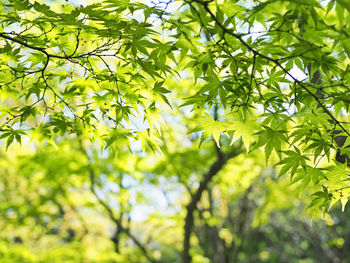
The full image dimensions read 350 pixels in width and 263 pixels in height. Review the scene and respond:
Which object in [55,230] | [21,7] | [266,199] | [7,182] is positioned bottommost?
[266,199]

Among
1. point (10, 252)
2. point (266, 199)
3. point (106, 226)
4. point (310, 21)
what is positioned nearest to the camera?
point (310, 21)

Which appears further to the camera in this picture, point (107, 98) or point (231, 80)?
point (107, 98)

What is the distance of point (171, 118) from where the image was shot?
17.5ft

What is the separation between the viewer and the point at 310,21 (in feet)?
3.86

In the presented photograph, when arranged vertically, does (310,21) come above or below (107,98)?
below

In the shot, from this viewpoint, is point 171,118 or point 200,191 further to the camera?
point 171,118

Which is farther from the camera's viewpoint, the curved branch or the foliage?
the curved branch

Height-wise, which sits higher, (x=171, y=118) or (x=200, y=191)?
(x=171, y=118)

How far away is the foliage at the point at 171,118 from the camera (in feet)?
4.43

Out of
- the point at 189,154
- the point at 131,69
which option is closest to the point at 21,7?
the point at 131,69

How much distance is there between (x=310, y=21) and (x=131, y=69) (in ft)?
2.96

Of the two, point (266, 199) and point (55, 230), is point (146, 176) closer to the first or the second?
point (266, 199)

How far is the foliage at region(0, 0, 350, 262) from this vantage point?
135 centimetres

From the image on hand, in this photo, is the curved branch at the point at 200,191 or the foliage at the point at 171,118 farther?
the curved branch at the point at 200,191
